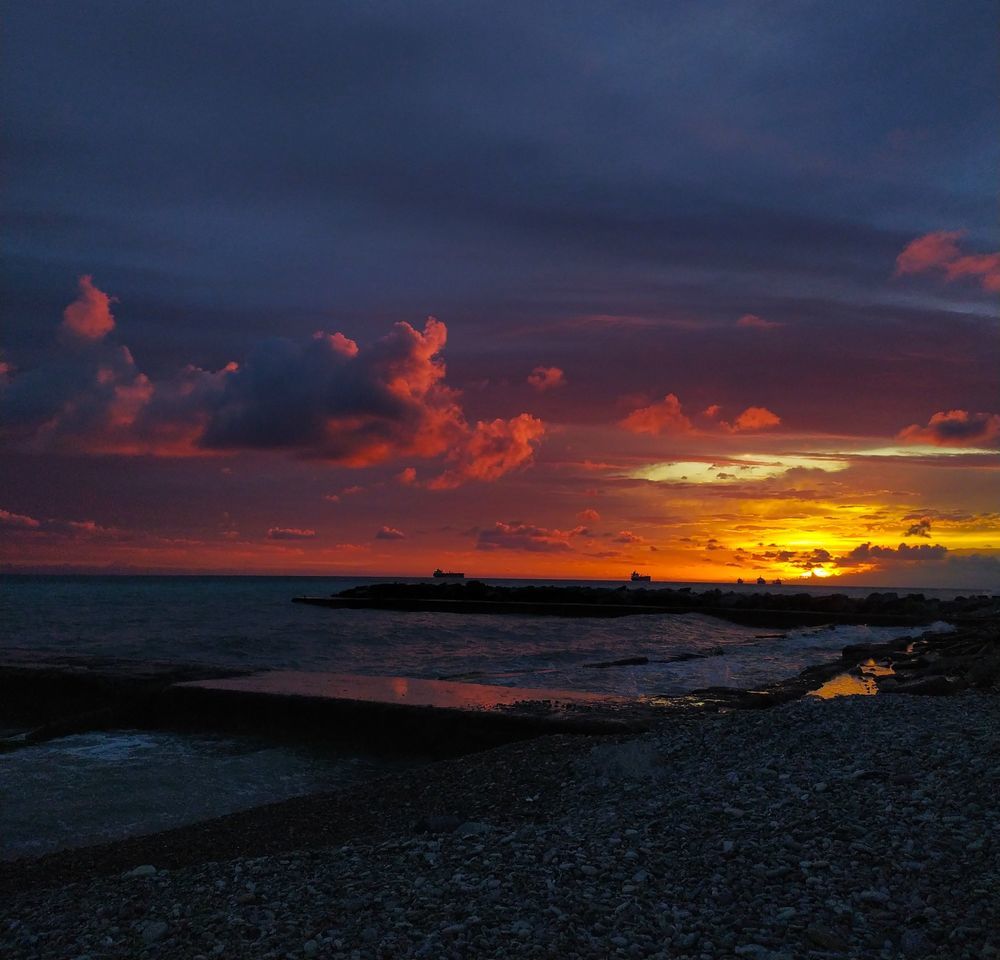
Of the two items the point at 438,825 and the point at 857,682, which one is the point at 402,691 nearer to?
the point at 438,825

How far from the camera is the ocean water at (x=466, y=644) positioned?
2259 centimetres

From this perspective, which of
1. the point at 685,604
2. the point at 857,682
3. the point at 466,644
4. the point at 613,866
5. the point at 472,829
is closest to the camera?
the point at 613,866

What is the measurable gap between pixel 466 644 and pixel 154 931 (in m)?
31.3

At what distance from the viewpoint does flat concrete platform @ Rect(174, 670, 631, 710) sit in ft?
50.6

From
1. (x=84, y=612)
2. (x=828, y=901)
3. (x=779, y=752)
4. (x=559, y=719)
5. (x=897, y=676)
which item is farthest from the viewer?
(x=84, y=612)

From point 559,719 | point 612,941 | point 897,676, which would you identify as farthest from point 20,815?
point 897,676

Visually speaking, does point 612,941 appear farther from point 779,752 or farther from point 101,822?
point 101,822

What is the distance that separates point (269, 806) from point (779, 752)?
601 cm

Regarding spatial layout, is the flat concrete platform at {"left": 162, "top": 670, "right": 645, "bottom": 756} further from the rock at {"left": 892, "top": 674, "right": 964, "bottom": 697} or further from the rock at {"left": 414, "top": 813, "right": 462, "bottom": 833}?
the rock at {"left": 414, "top": 813, "right": 462, "bottom": 833}

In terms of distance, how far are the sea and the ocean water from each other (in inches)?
3.9

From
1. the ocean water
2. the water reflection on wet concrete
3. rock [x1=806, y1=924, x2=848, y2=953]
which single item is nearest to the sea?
the ocean water

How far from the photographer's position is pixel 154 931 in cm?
550

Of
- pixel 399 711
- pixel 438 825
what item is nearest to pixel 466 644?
pixel 399 711

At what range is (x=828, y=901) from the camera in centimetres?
524
